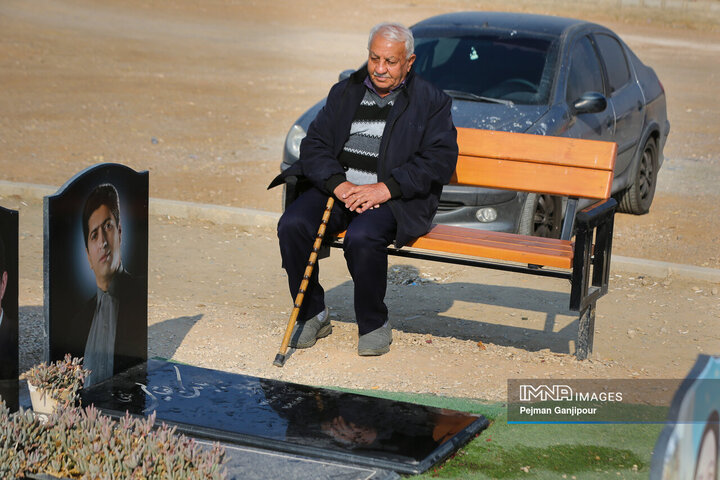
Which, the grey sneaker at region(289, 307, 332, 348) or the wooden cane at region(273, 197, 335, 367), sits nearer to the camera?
the wooden cane at region(273, 197, 335, 367)

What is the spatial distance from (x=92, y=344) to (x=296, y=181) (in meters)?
1.57

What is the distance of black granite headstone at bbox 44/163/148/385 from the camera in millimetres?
4320

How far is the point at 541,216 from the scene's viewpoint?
7.61m

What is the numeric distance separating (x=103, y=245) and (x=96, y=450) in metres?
1.23

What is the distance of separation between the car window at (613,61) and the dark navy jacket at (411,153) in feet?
11.8

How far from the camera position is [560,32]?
27.5ft

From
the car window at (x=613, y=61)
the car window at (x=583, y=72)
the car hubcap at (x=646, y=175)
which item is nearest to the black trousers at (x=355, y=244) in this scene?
the car window at (x=583, y=72)

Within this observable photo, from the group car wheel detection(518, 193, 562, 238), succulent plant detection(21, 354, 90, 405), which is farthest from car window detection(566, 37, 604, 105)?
succulent plant detection(21, 354, 90, 405)

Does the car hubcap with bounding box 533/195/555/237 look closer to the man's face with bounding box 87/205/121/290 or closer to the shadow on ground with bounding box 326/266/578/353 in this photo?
the shadow on ground with bounding box 326/266/578/353

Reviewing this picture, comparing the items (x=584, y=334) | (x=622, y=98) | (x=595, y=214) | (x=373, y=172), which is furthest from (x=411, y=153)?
(x=622, y=98)

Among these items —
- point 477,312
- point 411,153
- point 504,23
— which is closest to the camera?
point 411,153

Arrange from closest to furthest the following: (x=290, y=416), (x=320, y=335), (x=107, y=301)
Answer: (x=290, y=416) → (x=107, y=301) → (x=320, y=335)

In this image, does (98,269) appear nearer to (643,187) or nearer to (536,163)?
(536,163)

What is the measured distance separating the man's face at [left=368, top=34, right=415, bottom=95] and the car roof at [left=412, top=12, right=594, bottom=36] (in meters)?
3.12
